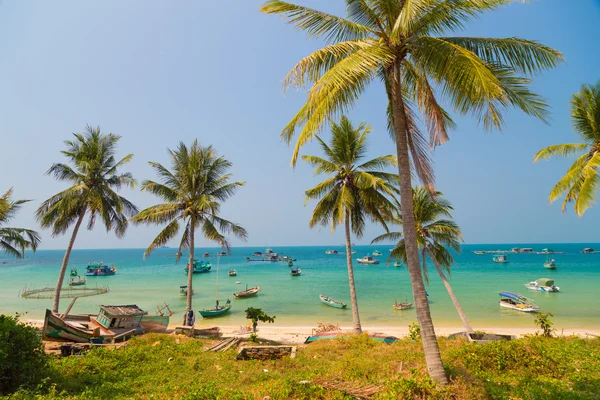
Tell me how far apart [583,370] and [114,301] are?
131 feet

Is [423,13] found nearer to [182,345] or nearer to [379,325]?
[182,345]

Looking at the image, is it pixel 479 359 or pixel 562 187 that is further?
pixel 562 187

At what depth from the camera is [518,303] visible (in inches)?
1087

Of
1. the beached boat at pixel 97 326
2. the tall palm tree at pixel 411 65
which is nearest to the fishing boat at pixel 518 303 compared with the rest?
the tall palm tree at pixel 411 65

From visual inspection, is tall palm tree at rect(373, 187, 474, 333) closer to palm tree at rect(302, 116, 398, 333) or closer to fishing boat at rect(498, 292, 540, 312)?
palm tree at rect(302, 116, 398, 333)

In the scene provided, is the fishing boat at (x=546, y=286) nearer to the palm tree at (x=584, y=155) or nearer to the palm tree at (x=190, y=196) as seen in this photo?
the palm tree at (x=584, y=155)

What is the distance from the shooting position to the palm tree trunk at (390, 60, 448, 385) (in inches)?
233

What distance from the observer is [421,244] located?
16641 mm

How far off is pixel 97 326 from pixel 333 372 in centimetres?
1281

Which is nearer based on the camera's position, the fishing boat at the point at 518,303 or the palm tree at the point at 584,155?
the palm tree at the point at 584,155

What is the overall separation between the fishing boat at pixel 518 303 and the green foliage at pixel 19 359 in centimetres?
3276

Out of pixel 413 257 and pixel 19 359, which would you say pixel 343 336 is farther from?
pixel 19 359

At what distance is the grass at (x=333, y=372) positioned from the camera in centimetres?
593

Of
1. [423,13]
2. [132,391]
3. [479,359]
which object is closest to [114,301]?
[132,391]
